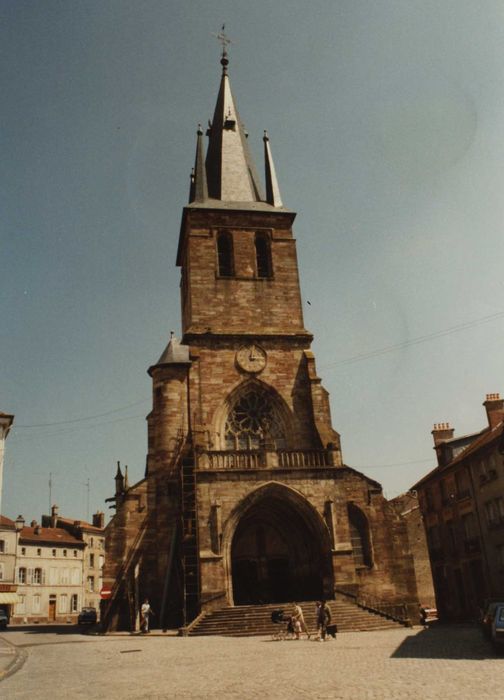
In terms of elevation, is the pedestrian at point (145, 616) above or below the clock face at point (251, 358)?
below

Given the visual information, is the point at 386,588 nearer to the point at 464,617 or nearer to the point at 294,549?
the point at 294,549

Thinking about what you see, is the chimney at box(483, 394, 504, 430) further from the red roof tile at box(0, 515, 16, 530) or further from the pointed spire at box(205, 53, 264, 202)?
the red roof tile at box(0, 515, 16, 530)

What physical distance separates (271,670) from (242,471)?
11.8m

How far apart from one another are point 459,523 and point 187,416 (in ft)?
45.0

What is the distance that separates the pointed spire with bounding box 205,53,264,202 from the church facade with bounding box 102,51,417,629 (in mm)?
706

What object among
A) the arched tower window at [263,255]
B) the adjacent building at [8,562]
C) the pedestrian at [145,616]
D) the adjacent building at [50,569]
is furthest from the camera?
the adjacent building at [50,569]

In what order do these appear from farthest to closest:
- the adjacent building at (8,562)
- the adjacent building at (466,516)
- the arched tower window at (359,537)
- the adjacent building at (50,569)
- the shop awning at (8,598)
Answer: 1. the adjacent building at (50,569)
2. the adjacent building at (8,562)
3. the shop awning at (8,598)
4. the adjacent building at (466,516)
5. the arched tower window at (359,537)

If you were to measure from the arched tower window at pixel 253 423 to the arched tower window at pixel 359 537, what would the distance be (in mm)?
4044

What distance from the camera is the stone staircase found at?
19016 millimetres

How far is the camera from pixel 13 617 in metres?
47.7

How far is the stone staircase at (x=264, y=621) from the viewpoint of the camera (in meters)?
19.0

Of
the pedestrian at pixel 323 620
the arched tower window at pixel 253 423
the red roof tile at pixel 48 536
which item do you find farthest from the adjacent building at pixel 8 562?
the pedestrian at pixel 323 620

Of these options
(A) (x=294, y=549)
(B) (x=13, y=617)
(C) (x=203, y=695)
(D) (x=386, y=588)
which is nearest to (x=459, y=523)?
(D) (x=386, y=588)

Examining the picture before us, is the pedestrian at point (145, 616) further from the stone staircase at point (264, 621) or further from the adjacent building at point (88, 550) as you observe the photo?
the adjacent building at point (88, 550)
